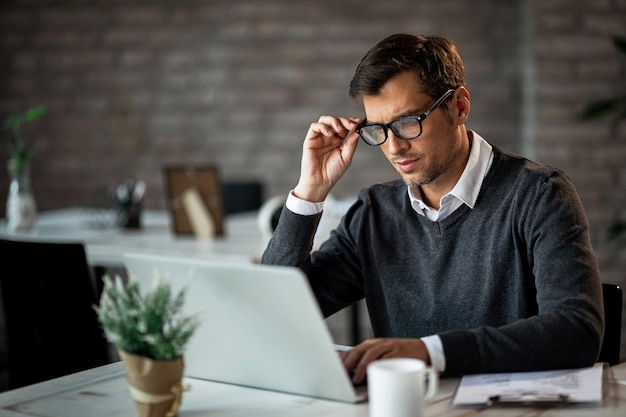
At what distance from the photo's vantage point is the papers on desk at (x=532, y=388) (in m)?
1.27

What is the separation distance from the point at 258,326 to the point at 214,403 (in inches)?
5.7

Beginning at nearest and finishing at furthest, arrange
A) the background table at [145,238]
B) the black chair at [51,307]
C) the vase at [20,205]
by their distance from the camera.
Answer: the black chair at [51,307], the background table at [145,238], the vase at [20,205]

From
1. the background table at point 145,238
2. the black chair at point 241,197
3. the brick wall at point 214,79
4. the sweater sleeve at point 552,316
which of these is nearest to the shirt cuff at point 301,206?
the sweater sleeve at point 552,316

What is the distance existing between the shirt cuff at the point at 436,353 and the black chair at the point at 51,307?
124cm

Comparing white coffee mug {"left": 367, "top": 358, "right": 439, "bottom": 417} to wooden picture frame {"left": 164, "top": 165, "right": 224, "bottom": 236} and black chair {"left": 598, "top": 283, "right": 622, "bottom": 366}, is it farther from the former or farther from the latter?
wooden picture frame {"left": 164, "top": 165, "right": 224, "bottom": 236}

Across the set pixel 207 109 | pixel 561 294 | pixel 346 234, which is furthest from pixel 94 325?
pixel 207 109

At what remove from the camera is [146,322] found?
122 centimetres

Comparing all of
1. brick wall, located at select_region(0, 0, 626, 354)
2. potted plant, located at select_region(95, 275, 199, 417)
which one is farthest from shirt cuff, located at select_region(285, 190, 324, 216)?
brick wall, located at select_region(0, 0, 626, 354)

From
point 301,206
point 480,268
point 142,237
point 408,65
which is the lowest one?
point 142,237

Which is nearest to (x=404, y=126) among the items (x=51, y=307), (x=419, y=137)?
(x=419, y=137)

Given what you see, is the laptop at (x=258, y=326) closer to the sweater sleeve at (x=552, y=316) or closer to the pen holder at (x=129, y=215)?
the sweater sleeve at (x=552, y=316)

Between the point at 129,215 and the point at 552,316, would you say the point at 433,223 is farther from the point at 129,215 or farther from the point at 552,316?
the point at 129,215

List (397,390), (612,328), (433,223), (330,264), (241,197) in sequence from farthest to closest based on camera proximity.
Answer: (241,197)
(330,264)
(433,223)
(612,328)
(397,390)

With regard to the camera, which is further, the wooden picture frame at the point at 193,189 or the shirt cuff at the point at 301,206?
the wooden picture frame at the point at 193,189
